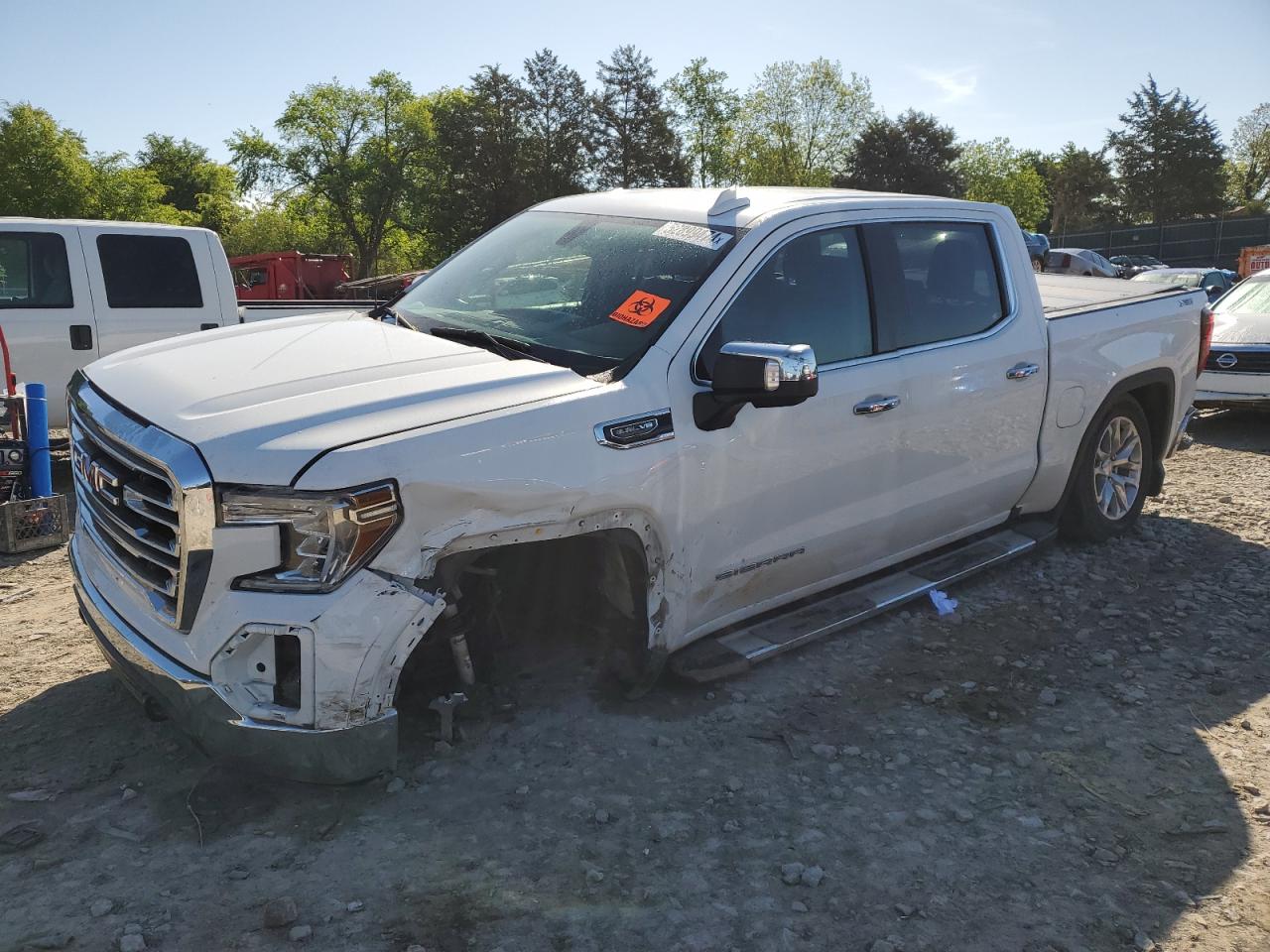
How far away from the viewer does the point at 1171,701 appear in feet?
12.7

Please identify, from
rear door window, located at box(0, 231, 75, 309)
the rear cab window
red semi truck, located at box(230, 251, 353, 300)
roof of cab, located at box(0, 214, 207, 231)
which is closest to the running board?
the rear cab window

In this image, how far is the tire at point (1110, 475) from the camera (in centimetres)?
528

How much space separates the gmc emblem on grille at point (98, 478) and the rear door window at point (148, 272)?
5293mm

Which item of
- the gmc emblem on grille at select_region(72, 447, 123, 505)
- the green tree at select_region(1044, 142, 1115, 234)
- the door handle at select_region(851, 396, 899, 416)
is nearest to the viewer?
the gmc emblem on grille at select_region(72, 447, 123, 505)

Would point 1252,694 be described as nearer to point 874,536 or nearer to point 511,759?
point 874,536

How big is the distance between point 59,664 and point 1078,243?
46.9 metres

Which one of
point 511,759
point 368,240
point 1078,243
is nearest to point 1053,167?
point 1078,243

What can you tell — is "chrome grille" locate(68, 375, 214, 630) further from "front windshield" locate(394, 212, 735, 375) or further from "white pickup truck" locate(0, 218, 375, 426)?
"white pickup truck" locate(0, 218, 375, 426)

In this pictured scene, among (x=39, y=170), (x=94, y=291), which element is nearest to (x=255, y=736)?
(x=94, y=291)

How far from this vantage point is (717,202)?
384cm

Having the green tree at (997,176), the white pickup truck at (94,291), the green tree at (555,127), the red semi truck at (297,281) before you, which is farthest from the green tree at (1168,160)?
the white pickup truck at (94,291)

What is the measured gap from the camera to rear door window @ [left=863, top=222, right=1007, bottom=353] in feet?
13.2

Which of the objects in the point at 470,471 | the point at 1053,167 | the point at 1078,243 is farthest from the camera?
the point at 1053,167

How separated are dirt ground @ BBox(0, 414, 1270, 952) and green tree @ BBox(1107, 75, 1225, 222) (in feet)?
227
